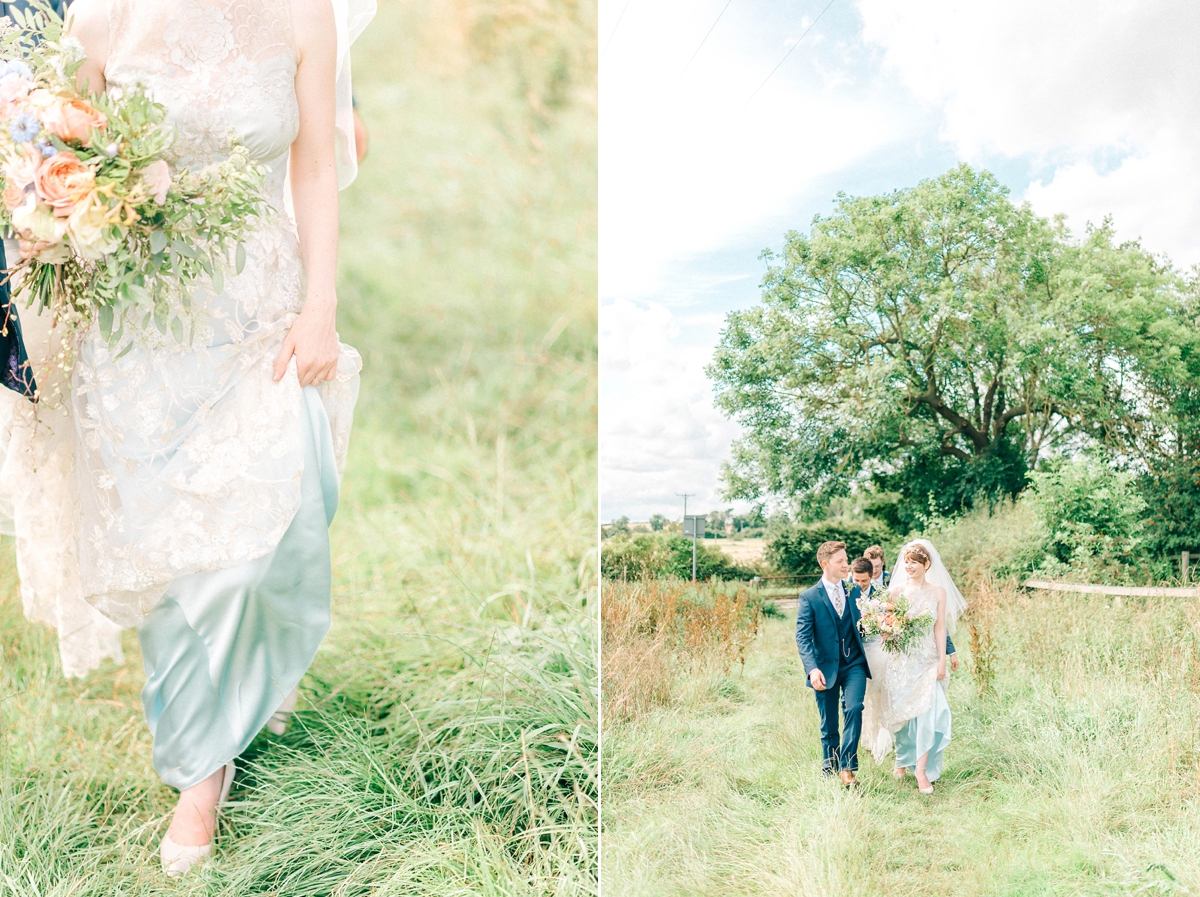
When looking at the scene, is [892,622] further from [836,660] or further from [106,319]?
[106,319]

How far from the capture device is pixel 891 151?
6.90 ft

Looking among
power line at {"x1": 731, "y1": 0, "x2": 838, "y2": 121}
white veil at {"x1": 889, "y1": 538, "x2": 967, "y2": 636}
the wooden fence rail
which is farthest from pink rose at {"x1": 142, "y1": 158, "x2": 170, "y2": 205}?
the wooden fence rail

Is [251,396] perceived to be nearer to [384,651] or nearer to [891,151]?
[384,651]

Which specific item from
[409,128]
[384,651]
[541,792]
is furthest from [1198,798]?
[409,128]

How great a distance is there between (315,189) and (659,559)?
125cm

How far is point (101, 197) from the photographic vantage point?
5.11 feet

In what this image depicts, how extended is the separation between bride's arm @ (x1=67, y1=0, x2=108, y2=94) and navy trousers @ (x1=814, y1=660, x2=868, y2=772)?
2.08m

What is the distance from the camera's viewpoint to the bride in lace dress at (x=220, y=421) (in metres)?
1.72

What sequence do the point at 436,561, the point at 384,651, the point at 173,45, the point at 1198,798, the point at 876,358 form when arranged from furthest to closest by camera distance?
the point at 436,561 < the point at 384,651 < the point at 876,358 < the point at 1198,798 < the point at 173,45

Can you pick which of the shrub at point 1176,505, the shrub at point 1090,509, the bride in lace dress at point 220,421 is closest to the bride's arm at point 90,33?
the bride in lace dress at point 220,421

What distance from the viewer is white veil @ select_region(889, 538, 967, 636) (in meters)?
2.04

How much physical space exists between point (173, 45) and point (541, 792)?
6.05 ft

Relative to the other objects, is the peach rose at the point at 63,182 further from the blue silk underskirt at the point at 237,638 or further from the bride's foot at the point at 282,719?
the bride's foot at the point at 282,719

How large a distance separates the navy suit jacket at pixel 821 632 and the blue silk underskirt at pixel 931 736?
161mm
